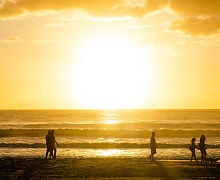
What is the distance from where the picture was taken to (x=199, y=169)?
65.5 ft

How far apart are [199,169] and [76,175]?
7.48 m

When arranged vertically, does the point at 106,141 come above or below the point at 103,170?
above

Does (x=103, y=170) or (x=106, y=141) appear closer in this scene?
(x=103, y=170)

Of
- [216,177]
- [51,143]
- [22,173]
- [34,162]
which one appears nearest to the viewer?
[216,177]

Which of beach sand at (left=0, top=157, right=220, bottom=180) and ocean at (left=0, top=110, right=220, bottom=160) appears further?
ocean at (left=0, top=110, right=220, bottom=160)

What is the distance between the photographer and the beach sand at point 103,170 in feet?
59.1

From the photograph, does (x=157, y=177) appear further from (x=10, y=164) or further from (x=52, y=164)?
(x=10, y=164)

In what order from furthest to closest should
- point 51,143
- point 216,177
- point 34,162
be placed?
point 51,143, point 34,162, point 216,177

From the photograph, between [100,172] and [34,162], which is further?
[34,162]

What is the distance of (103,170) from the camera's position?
19.8m

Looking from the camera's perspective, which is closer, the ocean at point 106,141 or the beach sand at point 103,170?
the beach sand at point 103,170

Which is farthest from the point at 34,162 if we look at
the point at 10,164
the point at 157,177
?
the point at 157,177

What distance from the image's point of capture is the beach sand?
18.0m

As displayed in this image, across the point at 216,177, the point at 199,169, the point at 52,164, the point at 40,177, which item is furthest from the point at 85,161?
the point at 216,177
